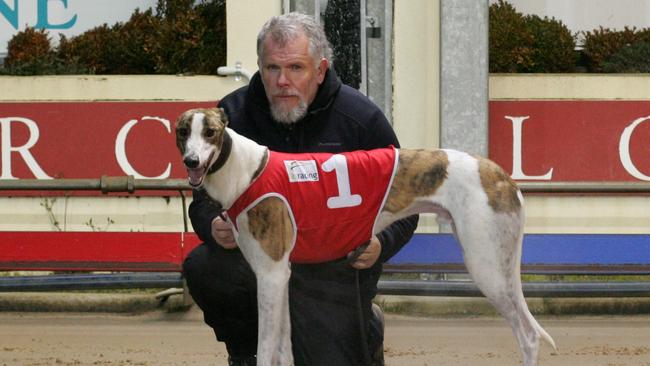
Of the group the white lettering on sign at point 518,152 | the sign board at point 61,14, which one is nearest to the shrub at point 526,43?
the white lettering on sign at point 518,152

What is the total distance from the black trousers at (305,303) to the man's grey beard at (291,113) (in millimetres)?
570

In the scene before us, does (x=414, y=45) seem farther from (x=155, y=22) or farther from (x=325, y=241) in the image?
(x=325, y=241)

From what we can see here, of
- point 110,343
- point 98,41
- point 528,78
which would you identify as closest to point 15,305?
point 110,343

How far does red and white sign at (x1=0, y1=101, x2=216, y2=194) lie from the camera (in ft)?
39.3

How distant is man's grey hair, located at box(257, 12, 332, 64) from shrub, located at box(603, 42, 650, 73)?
25.8ft

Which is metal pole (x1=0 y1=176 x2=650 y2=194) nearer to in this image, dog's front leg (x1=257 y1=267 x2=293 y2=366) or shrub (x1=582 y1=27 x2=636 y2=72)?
shrub (x1=582 y1=27 x2=636 y2=72)

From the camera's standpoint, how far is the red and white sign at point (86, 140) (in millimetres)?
11977

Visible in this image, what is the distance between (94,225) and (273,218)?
7278 millimetres

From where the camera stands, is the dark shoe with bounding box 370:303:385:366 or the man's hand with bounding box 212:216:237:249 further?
the dark shoe with bounding box 370:303:385:366

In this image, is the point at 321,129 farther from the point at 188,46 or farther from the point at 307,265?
the point at 188,46

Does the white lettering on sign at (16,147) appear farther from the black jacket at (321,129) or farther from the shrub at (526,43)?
the black jacket at (321,129)

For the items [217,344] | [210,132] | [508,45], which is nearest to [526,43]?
[508,45]

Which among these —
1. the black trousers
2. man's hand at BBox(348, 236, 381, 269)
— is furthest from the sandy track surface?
man's hand at BBox(348, 236, 381, 269)

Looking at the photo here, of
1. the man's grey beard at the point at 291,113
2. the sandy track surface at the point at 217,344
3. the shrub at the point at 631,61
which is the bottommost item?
the sandy track surface at the point at 217,344
